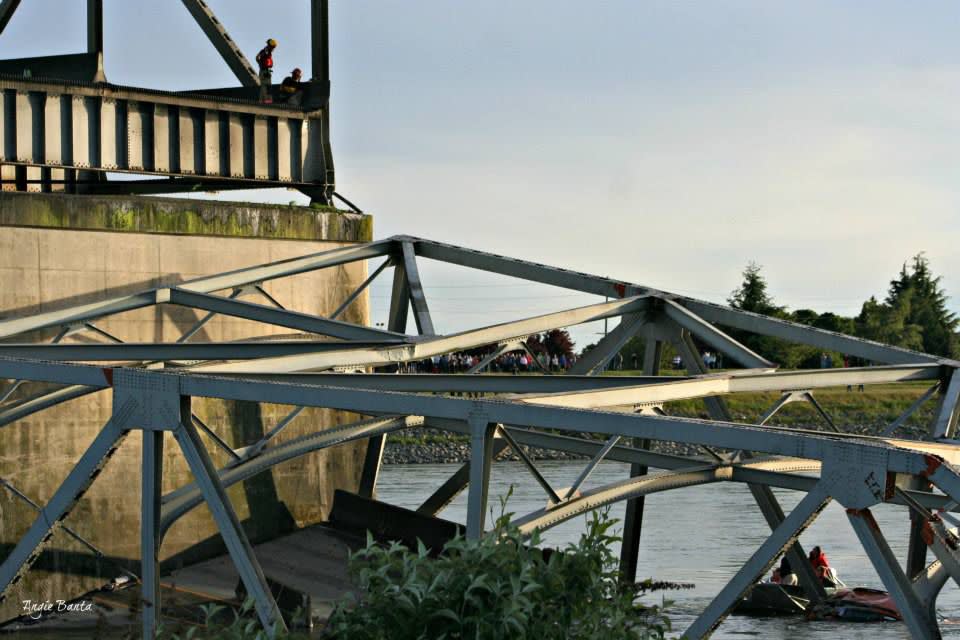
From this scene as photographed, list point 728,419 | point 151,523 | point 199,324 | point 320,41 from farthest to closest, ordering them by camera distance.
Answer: point 320,41
point 728,419
point 199,324
point 151,523

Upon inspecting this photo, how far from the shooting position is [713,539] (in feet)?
141

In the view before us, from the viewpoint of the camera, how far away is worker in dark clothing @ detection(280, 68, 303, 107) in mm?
27734

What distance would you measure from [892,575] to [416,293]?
44.5 ft

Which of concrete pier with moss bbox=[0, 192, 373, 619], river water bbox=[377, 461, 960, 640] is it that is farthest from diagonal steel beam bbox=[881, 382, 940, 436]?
concrete pier with moss bbox=[0, 192, 373, 619]

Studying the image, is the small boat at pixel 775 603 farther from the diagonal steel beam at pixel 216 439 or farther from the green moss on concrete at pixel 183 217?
the diagonal steel beam at pixel 216 439

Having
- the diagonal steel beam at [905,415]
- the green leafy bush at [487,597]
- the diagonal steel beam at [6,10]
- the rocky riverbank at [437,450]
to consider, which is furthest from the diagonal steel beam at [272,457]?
the rocky riverbank at [437,450]

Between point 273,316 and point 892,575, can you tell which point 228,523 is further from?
point 273,316

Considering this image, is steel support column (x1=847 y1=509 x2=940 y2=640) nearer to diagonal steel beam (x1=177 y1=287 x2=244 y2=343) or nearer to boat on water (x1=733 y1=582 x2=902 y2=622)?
diagonal steel beam (x1=177 y1=287 x2=244 y2=343)

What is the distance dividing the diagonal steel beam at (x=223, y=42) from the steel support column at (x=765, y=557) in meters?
19.3

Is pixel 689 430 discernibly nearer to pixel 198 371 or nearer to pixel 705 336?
pixel 198 371

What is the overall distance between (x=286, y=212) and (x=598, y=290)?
580cm

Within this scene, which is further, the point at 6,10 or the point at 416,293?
the point at 6,10

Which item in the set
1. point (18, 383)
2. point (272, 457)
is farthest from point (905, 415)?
point (18, 383)

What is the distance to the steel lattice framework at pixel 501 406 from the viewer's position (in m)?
11.1
